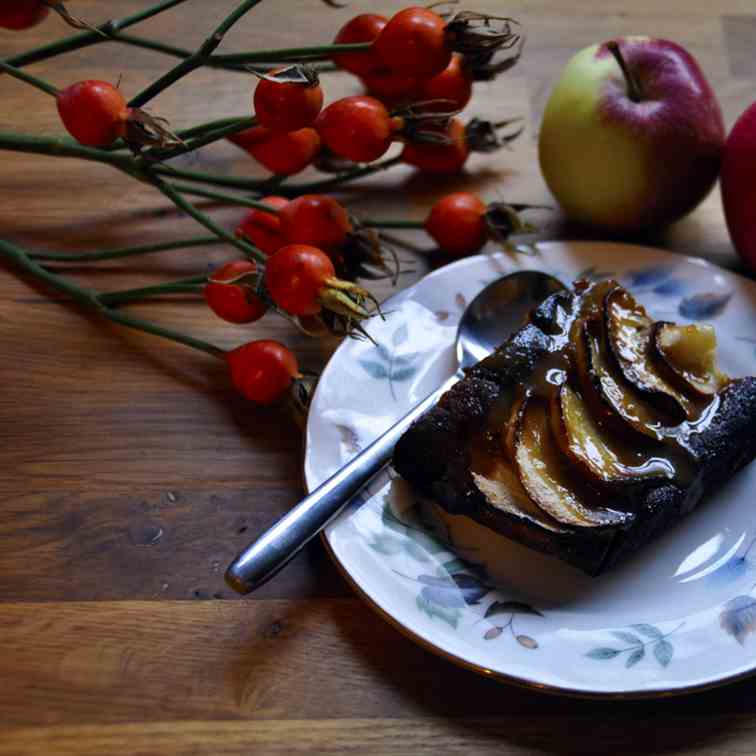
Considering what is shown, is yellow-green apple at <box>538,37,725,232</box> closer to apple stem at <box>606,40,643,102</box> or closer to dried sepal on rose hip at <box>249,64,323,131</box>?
apple stem at <box>606,40,643,102</box>

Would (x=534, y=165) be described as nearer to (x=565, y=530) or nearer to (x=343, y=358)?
(x=343, y=358)

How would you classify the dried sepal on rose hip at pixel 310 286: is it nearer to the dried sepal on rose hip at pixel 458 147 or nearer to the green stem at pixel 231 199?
the green stem at pixel 231 199

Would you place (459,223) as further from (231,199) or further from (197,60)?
(197,60)

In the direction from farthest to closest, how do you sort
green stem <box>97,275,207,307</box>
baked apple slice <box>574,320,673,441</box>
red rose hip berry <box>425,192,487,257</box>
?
red rose hip berry <box>425,192,487,257</box> < green stem <box>97,275,207,307</box> < baked apple slice <box>574,320,673,441</box>

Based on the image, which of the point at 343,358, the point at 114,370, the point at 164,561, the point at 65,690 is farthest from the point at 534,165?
the point at 65,690

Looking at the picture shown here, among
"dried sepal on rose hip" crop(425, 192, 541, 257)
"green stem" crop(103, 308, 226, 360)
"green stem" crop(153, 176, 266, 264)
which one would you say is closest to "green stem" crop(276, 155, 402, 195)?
"dried sepal on rose hip" crop(425, 192, 541, 257)

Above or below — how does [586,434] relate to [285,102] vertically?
below

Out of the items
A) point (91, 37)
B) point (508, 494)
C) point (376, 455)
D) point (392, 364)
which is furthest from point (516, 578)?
point (91, 37)
